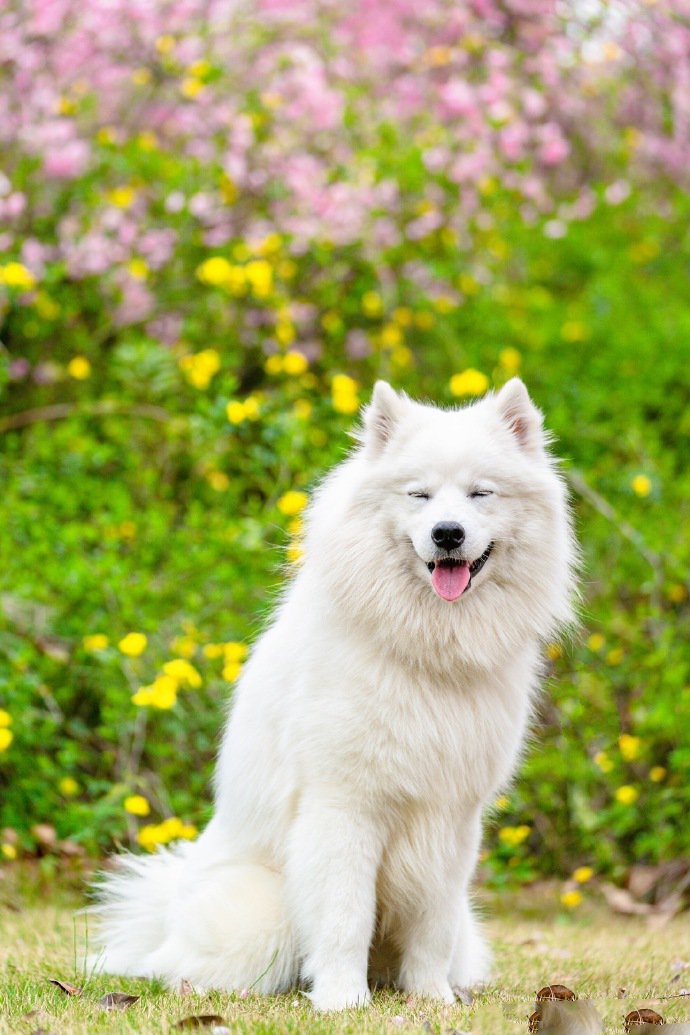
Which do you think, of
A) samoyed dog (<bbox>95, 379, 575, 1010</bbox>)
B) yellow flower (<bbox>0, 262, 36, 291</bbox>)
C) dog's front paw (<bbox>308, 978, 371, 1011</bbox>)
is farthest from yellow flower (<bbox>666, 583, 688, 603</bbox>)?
yellow flower (<bbox>0, 262, 36, 291</bbox>)

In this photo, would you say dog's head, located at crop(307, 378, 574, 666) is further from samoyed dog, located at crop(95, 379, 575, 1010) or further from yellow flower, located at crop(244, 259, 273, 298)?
yellow flower, located at crop(244, 259, 273, 298)

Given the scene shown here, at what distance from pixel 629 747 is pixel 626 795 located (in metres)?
0.20

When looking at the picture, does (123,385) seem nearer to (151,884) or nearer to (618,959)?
(151,884)

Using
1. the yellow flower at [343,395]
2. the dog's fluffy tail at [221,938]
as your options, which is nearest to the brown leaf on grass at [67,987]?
the dog's fluffy tail at [221,938]

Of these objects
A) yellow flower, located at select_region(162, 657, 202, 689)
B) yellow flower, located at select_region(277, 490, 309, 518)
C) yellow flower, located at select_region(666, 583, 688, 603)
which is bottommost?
yellow flower, located at select_region(162, 657, 202, 689)

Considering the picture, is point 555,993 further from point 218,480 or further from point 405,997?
point 218,480

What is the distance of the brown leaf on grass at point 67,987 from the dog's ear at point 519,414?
178 centimetres

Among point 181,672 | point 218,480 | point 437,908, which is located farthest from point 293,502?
point 437,908

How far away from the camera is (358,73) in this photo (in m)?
8.45

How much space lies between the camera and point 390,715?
9.98 feet

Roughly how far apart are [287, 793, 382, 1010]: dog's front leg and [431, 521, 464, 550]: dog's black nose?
668mm

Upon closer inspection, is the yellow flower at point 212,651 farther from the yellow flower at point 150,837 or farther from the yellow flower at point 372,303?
the yellow flower at point 372,303

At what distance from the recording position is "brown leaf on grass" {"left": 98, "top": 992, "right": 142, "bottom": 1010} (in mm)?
2975

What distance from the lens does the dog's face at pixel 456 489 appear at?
304 centimetres
